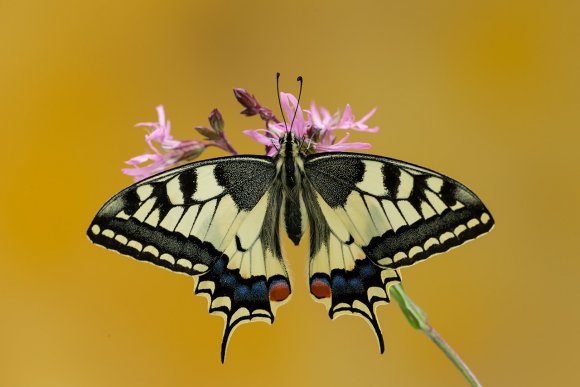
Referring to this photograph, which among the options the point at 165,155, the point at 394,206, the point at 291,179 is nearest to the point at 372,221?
the point at 394,206

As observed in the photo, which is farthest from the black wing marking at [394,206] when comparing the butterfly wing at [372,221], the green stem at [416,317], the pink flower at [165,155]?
the pink flower at [165,155]

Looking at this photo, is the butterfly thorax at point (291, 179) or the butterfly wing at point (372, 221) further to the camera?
the butterfly thorax at point (291, 179)

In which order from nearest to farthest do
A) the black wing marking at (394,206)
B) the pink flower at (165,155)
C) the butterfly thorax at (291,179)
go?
1. the black wing marking at (394,206)
2. the butterfly thorax at (291,179)
3. the pink flower at (165,155)

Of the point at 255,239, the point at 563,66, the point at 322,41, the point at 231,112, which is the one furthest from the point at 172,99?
the point at 255,239

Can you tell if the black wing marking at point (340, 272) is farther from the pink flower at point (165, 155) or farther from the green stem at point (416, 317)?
the pink flower at point (165, 155)

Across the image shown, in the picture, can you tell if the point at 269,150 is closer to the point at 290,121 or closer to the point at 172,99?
the point at 290,121

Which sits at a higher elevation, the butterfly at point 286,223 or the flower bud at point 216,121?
the flower bud at point 216,121

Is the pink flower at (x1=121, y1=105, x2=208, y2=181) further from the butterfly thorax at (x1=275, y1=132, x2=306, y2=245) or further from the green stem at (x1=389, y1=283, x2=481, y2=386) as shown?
the green stem at (x1=389, y1=283, x2=481, y2=386)

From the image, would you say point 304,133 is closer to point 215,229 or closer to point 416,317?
point 215,229
